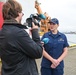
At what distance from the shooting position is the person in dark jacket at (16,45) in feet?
8.69

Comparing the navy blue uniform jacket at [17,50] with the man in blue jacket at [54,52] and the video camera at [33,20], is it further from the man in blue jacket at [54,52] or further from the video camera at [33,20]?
the man in blue jacket at [54,52]

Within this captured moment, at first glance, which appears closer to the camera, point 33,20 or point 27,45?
point 27,45

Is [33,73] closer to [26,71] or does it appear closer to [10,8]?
[26,71]

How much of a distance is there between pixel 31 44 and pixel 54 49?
66.4 inches

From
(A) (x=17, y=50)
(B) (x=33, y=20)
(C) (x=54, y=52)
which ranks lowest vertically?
(C) (x=54, y=52)

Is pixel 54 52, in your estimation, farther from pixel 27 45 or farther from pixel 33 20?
pixel 27 45

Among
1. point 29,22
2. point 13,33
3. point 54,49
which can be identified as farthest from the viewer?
point 54,49

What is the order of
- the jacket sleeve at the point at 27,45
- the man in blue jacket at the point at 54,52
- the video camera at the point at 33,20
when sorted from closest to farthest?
the jacket sleeve at the point at 27,45, the video camera at the point at 33,20, the man in blue jacket at the point at 54,52

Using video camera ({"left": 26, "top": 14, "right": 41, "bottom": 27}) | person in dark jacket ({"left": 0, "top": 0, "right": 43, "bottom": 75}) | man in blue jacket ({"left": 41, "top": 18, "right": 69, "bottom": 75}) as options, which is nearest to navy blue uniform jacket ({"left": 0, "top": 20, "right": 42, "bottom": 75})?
person in dark jacket ({"left": 0, "top": 0, "right": 43, "bottom": 75})

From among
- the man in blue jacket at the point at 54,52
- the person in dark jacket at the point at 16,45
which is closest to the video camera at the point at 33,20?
the person in dark jacket at the point at 16,45

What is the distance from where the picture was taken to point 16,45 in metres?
2.65

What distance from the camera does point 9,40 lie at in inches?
105

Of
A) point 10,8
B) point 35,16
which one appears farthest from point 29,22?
point 10,8

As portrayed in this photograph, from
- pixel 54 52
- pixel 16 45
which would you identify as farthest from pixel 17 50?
pixel 54 52
